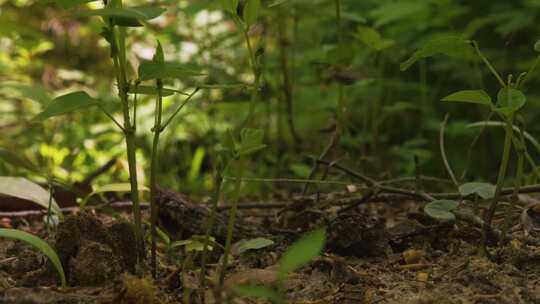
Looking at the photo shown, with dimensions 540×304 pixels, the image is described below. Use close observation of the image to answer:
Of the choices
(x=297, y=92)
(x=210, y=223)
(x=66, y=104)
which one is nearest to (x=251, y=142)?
(x=210, y=223)

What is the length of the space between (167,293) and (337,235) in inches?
11.9


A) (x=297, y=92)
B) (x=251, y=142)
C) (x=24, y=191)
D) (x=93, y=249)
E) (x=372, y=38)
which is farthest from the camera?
(x=297, y=92)

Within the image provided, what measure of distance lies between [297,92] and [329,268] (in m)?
1.68

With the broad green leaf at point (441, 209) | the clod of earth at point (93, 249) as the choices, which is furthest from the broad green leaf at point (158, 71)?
the broad green leaf at point (441, 209)

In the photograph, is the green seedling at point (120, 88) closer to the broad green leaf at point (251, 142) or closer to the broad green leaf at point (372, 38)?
the broad green leaf at point (251, 142)

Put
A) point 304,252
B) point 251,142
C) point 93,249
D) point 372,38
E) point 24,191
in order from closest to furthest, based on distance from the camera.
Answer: point 304,252 < point 251,142 < point 93,249 < point 24,191 < point 372,38

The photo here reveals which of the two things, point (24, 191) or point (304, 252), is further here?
point (24, 191)

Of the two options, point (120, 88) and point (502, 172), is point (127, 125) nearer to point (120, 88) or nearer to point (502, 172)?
point (120, 88)

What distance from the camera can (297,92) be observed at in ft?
8.72

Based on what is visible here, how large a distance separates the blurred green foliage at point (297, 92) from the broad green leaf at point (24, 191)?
0.20m

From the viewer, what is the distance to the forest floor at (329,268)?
90 cm

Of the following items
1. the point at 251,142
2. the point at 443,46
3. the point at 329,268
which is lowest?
the point at 329,268

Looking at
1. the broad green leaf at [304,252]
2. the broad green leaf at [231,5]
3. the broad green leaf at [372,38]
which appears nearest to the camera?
the broad green leaf at [304,252]

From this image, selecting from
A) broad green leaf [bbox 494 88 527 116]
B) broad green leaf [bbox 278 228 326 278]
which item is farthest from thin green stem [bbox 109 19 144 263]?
broad green leaf [bbox 494 88 527 116]
